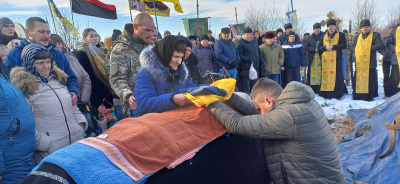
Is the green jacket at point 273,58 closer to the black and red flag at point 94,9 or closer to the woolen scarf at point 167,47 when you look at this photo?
the black and red flag at point 94,9

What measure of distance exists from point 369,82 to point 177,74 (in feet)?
22.1

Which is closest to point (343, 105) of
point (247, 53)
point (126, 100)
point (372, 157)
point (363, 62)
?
point (363, 62)

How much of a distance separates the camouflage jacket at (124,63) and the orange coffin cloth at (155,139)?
107 centimetres

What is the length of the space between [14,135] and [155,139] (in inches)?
48.9

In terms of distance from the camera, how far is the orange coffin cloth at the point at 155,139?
4.34 ft

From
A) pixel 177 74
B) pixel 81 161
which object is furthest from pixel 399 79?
pixel 81 161

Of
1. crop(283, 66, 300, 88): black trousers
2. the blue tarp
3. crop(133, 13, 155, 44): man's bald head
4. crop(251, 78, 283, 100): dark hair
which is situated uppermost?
crop(133, 13, 155, 44): man's bald head

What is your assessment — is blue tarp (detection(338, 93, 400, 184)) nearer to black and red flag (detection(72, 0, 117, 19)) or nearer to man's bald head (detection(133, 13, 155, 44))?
man's bald head (detection(133, 13, 155, 44))

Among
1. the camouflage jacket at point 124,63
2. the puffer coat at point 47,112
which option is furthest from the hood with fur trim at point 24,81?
the camouflage jacket at point 124,63

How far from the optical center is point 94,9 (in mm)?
5086

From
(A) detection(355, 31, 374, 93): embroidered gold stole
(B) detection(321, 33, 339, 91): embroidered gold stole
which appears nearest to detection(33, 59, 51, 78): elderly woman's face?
(B) detection(321, 33, 339, 91): embroidered gold stole

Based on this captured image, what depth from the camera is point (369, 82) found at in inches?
282

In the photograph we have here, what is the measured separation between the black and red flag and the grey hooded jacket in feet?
13.1

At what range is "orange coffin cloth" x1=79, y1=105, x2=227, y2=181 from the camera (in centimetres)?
132
